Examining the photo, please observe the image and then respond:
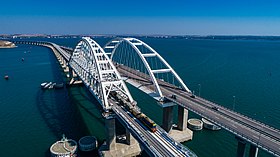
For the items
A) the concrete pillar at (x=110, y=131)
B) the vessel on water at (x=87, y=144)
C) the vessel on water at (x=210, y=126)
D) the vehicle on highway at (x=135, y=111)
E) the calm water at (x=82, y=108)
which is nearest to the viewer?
the vehicle on highway at (x=135, y=111)

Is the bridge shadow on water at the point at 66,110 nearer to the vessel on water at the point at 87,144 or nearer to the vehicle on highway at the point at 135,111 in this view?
the vessel on water at the point at 87,144

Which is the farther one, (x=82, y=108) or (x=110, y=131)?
(x=82, y=108)

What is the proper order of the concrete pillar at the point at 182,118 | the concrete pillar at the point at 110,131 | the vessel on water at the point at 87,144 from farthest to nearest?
the concrete pillar at the point at 182,118 → the vessel on water at the point at 87,144 → the concrete pillar at the point at 110,131

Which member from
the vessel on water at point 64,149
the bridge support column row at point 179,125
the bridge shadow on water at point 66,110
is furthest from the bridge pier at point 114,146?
the bridge support column row at point 179,125

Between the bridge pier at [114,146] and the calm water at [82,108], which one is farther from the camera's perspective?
the calm water at [82,108]

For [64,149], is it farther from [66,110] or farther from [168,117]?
[66,110]

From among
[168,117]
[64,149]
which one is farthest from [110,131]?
[168,117]

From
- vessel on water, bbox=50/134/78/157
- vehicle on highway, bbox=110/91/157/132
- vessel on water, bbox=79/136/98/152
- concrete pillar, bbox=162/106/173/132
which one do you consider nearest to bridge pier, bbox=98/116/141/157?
vessel on water, bbox=79/136/98/152

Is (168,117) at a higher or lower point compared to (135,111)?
lower

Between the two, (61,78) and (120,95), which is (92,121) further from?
(61,78)
